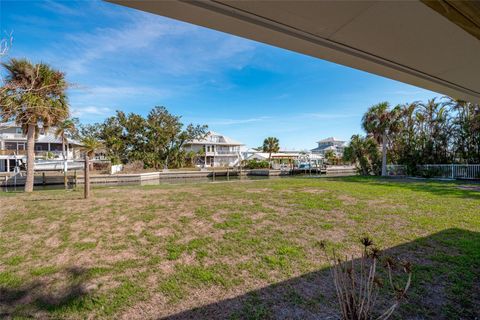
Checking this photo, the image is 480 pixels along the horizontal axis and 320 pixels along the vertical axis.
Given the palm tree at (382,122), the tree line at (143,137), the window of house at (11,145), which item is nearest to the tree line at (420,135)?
the palm tree at (382,122)

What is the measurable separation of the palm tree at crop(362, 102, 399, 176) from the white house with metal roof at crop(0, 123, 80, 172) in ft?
93.1

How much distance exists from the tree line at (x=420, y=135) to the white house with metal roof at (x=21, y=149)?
94.8 ft

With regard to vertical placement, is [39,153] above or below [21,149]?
below

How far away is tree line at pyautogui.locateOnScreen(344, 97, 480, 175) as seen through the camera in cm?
1410

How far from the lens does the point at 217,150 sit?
43.0m

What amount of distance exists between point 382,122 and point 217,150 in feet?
97.7

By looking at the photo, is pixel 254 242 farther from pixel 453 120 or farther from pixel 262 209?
pixel 453 120

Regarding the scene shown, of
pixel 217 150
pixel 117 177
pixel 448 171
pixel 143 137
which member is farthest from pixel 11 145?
pixel 448 171

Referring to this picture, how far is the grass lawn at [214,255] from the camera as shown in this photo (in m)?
2.75

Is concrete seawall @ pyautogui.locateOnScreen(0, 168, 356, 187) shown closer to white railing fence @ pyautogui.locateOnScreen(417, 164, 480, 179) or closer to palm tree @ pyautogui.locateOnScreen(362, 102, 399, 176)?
palm tree @ pyautogui.locateOnScreen(362, 102, 399, 176)

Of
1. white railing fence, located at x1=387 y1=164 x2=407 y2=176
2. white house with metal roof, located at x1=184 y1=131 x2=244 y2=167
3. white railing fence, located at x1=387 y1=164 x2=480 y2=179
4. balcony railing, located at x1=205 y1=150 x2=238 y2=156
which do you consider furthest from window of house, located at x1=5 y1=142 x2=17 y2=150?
white railing fence, located at x1=387 y1=164 x2=480 y2=179

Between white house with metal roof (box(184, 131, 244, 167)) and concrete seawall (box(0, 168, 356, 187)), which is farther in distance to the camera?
white house with metal roof (box(184, 131, 244, 167))

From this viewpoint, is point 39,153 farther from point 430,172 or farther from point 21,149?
point 430,172

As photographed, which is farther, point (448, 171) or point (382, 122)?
point (382, 122)
